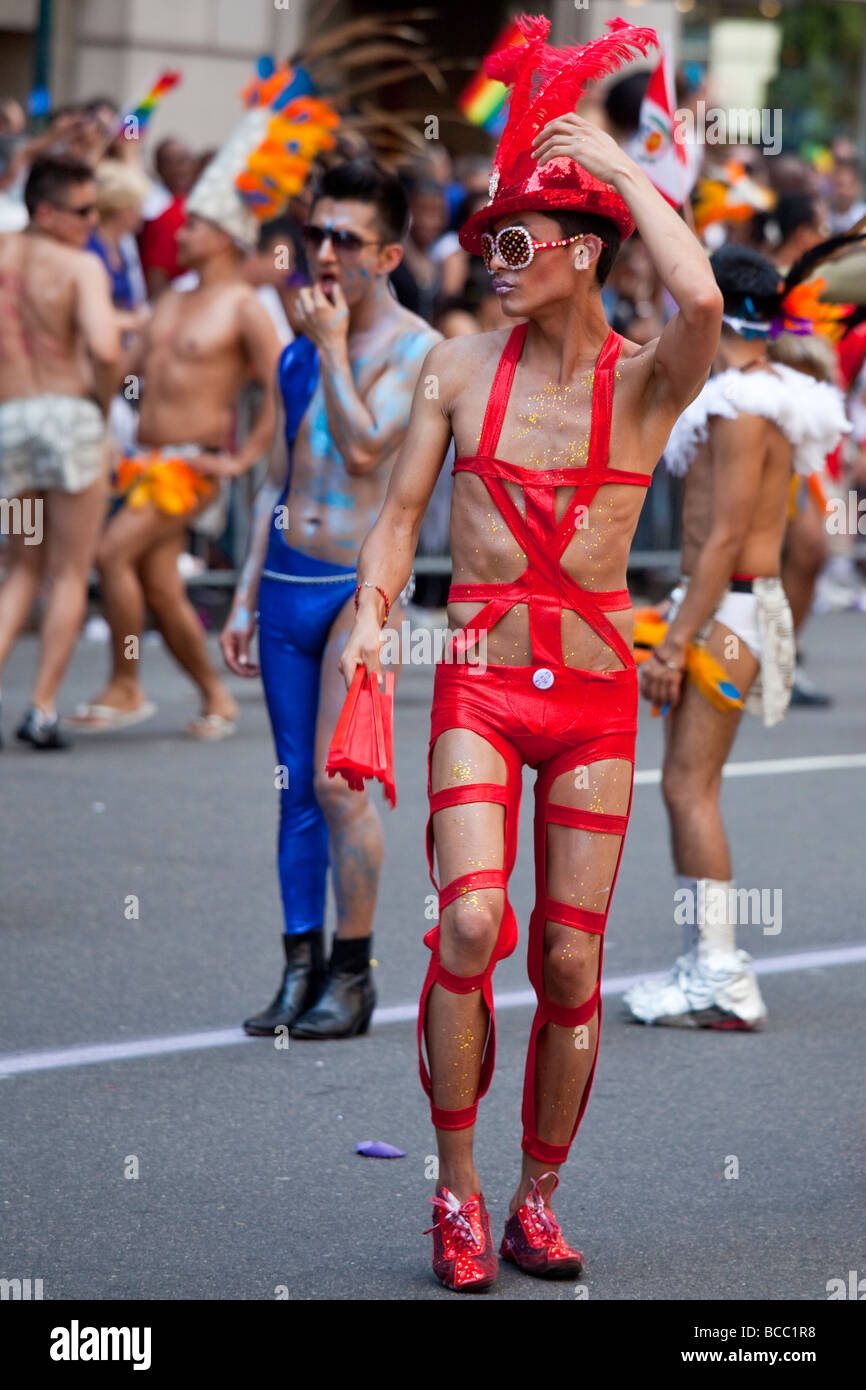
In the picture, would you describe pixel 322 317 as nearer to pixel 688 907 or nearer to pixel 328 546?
pixel 328 546

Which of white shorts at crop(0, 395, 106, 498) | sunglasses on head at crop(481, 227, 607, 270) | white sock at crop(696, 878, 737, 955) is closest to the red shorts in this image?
sunglasses on head at crop(481, 227, 607, 270)

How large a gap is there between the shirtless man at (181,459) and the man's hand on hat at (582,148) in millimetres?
5717

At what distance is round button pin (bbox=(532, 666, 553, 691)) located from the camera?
13.0 ft

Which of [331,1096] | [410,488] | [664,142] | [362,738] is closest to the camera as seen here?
[362,738]

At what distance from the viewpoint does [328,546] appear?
5590mm

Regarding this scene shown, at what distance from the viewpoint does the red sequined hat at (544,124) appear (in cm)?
391

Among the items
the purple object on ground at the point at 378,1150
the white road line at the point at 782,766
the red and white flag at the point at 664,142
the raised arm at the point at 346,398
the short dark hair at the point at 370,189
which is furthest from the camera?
the white road line at the point at 782,766

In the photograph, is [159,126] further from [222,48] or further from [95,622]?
[95,622]

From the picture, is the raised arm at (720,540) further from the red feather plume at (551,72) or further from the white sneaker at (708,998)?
the red feather plume at (551,72)

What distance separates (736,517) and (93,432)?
4.55 meters

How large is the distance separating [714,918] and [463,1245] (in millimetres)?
2102

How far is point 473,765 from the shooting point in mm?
3924

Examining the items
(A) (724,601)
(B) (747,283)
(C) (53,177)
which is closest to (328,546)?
(A) (724,601)

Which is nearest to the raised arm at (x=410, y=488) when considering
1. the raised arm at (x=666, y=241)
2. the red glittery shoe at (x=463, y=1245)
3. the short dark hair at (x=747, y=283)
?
the raised arm at (x=666, y=241)
